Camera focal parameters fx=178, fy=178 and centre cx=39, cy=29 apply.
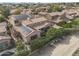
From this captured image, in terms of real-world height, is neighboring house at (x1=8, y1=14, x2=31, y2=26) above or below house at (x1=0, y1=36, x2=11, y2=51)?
above

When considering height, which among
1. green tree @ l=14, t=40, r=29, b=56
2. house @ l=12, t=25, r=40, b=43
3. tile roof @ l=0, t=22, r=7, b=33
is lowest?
green tree @ l=14, t=40, r=29, b=56

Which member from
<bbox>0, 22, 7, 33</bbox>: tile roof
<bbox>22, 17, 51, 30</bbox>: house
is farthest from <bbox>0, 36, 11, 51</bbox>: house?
<bbox>22, 17, 51, 30</bbox>: house

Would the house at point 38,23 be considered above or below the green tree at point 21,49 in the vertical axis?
above

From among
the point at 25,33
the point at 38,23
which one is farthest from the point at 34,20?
the point at 25,33

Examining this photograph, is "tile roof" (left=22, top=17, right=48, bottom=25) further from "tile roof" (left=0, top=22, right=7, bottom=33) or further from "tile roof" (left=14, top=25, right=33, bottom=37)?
"tile roof" (left=0, top=22, right=7, bottom=33)

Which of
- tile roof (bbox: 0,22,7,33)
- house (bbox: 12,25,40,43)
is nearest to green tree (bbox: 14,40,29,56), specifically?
house (bbox: 12,25,40,43)

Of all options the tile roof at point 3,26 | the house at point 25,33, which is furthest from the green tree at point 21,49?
the tile roof at point 3,26

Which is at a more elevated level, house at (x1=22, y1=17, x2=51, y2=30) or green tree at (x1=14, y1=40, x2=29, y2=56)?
house at (x1=22, y1=17, x2=51, y2=30)

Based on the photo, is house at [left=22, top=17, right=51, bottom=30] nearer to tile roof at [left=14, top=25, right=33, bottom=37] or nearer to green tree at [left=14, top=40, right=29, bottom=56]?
tile roof at [left=14, top=25, right=33, bottom=37]

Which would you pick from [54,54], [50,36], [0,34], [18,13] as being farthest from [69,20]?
[0,34]

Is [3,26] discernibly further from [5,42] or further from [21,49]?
[21,49]

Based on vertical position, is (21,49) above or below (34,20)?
below

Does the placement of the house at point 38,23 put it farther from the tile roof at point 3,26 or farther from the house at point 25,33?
the tile roof at point 3,26
